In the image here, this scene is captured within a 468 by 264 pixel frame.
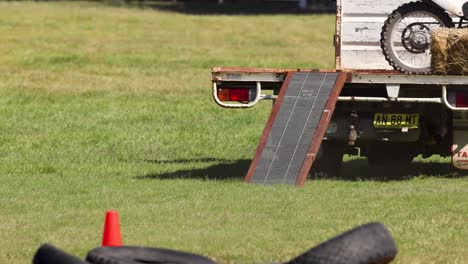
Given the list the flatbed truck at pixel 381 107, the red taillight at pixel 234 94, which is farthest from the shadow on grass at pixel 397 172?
the red taillight at pixel 234 94

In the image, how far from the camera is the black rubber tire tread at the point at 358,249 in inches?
281

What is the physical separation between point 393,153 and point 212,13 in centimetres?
4129

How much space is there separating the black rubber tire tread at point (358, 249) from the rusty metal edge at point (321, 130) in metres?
5.34

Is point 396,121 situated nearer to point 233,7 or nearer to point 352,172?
point 352,172

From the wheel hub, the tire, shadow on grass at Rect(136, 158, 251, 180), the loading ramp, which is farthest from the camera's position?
the wheel hub

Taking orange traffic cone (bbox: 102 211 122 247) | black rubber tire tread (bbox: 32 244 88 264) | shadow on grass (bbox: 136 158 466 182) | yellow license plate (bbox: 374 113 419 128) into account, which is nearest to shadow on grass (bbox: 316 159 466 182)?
shadow on grass (bbox: 136 158 466 182)

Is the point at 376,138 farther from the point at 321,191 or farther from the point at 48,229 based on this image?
the point at 48,229

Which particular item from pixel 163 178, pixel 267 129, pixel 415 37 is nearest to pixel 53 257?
pixel 267 129

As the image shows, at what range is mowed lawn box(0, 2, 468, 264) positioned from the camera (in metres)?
9.81

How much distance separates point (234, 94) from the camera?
13.7 meters

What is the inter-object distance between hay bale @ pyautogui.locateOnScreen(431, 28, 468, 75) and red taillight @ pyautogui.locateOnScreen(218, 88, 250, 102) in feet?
6.32

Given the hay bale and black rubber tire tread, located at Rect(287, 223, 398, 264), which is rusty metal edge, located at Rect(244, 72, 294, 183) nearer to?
the hay bale

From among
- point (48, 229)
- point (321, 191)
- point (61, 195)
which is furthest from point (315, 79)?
point (48, 229)

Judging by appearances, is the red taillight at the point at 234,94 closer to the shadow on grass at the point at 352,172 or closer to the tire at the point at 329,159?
the shadow on grass at the point at 352,172
